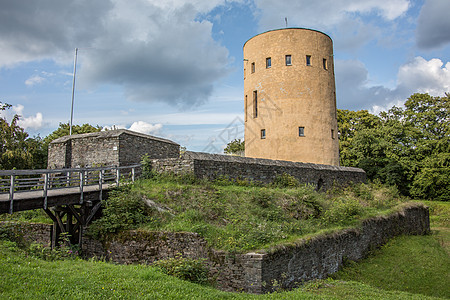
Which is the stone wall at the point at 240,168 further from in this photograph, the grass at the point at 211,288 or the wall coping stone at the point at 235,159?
the grass at the point at 211,288

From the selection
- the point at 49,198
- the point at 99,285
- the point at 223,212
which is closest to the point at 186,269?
the point at 99,285

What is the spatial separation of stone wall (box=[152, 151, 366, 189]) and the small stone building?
226 cm

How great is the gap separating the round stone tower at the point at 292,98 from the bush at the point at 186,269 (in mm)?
14869

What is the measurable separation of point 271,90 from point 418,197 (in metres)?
18.6

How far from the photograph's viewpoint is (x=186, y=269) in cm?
841

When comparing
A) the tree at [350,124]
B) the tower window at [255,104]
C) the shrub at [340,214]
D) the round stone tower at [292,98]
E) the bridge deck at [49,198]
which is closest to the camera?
the bridge deck at [49,198]

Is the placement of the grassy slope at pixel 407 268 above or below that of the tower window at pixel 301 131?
below

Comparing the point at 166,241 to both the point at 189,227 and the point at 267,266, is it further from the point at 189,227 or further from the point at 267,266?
the point at 267,266

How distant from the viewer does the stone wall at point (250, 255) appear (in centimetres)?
875

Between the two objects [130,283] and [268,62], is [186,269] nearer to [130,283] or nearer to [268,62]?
[130,283]

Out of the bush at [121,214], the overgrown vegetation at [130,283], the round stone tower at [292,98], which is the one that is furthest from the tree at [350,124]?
the bush at [121,214]

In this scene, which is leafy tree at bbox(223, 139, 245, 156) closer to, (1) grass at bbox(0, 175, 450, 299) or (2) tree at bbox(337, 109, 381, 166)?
(2) tree at bbox(337, 109, 381, 166)

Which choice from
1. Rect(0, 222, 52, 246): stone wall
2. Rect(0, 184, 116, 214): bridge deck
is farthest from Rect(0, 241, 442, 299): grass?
Rect(0, 222, 52, 246): stone wall

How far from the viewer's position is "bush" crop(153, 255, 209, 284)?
836 centimetres
